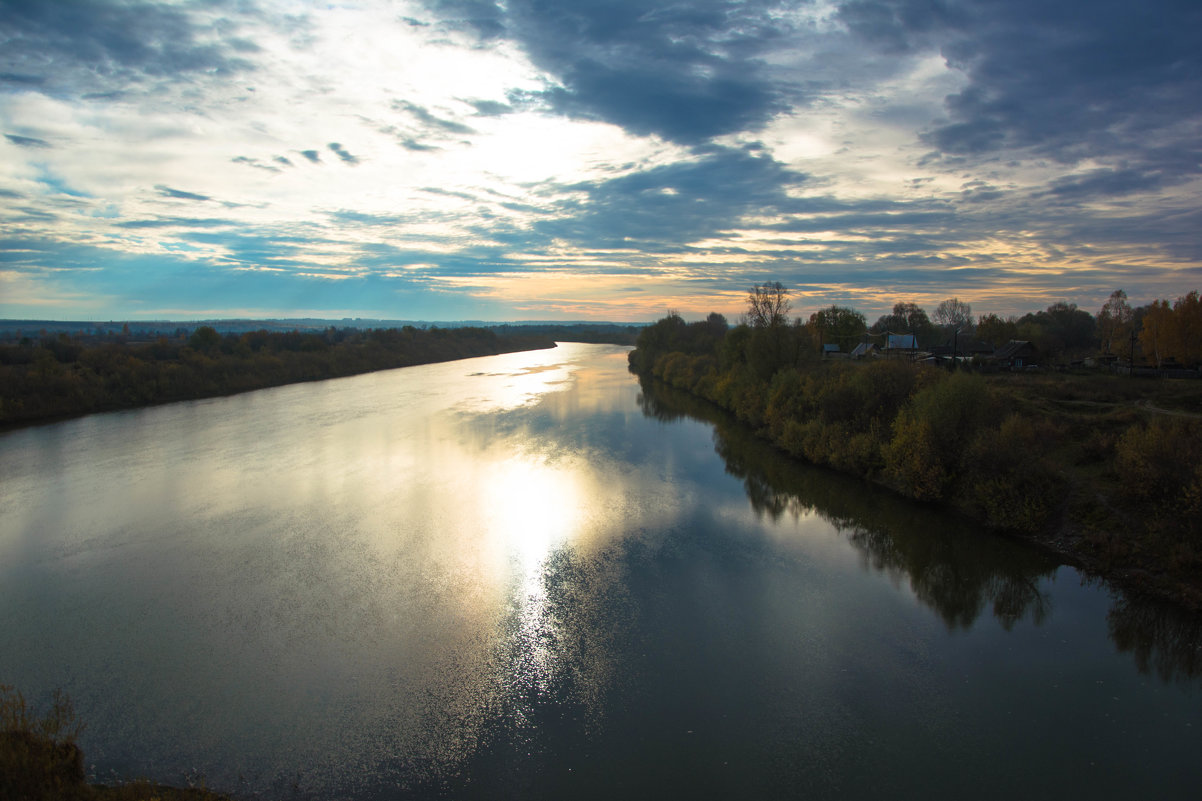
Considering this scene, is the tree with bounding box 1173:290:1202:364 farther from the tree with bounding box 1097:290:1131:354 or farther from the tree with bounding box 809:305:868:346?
the tree with bounding box 809:305:868:346

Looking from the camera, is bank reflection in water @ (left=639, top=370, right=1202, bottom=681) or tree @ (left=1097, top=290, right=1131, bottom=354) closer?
bank reflection in water @ (left=639, top=370, right=1202, bottom=681)

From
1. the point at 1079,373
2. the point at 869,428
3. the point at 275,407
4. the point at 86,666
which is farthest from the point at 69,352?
the point at 1079,373

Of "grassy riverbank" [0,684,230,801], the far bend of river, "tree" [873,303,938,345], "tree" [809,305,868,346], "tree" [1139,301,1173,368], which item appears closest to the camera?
"grassy riverbank" [0,684,230,801]

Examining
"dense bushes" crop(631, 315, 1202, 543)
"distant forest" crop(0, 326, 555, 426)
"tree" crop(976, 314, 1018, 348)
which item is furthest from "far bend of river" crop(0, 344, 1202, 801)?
"tree" crop(976, 314, 1018, 348)

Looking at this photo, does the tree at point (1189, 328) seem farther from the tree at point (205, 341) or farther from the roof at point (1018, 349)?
the tree at point (205, 341)

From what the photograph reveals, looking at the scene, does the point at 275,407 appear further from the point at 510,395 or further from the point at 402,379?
the point at 402,379

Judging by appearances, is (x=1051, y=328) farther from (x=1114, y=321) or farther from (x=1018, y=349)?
(x=1018, y=349)

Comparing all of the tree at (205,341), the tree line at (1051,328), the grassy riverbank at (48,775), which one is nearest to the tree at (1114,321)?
the tree line at (1051,328)
